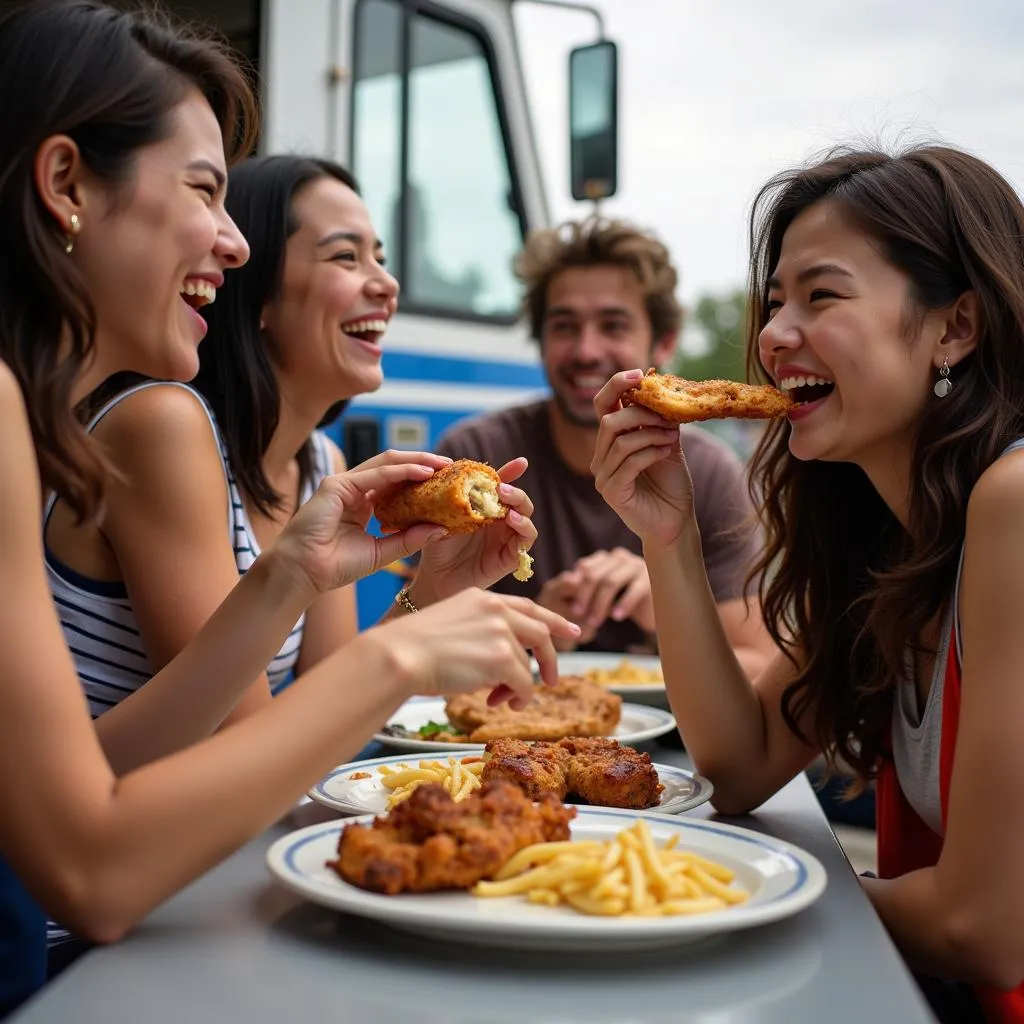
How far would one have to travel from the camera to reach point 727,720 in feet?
7.14

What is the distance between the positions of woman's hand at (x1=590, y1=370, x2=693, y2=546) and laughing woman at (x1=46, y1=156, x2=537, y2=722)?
20cm

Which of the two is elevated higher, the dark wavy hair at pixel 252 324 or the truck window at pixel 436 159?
→ the truck window at pixel 436 159

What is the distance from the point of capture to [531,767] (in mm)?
1717

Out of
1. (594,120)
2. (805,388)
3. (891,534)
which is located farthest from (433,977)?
(594,120)

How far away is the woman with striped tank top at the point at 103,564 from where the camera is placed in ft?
4.37

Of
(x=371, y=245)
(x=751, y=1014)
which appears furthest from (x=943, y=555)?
(x=371, y=245)

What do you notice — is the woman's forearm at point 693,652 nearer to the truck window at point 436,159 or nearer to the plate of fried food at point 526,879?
the plate of fried food at point 526,879

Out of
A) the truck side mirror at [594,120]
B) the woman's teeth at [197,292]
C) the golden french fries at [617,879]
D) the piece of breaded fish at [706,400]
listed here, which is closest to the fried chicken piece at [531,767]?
the golden french fries at [617,879]

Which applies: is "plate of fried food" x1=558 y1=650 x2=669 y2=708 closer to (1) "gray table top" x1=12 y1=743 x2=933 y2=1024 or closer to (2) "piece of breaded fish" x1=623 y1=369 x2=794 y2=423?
(2) "piece of breaded fish" x1=623 y1=369 x2=794 y2=423

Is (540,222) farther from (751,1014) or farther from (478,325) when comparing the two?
(751,1014)

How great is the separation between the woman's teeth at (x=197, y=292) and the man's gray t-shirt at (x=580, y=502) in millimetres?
1963

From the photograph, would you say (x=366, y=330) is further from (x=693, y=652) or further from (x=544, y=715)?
(x=693, y=652)

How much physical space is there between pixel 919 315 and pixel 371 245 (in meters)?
1.53

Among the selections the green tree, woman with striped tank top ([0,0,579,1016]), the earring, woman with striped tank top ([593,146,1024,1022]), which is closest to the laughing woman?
woman with striped tank top ([0,0,579,1016])
